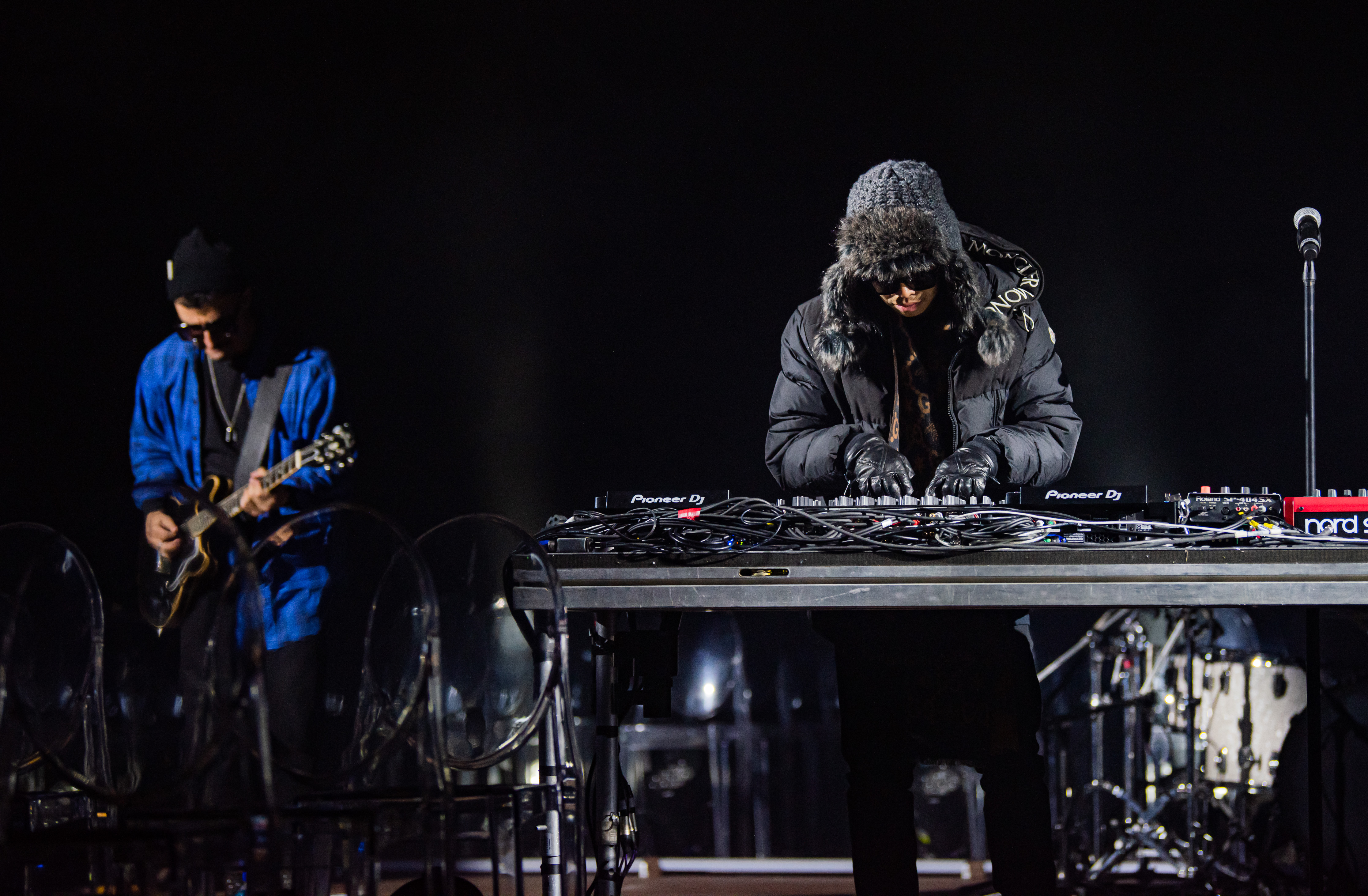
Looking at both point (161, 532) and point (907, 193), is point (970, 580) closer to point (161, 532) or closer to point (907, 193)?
point (161, 532)

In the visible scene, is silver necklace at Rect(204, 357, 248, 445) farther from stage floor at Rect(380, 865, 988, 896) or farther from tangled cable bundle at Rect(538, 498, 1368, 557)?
tangled cable bundle at Rect(538, 498, 1368, 557)

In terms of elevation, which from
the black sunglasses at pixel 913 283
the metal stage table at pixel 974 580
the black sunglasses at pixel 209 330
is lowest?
the metal stage table at pixel 974 580

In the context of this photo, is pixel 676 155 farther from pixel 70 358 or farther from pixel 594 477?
pixel 70 358

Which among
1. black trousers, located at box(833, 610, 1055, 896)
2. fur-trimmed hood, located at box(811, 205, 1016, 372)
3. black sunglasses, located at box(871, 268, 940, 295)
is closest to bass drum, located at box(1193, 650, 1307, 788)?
black trousers, located at box(833, 610, 1055, 896)

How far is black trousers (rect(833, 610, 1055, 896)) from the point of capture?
1970 millimetres

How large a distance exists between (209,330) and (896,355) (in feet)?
5.69

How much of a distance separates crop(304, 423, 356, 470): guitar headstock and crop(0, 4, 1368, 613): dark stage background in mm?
668

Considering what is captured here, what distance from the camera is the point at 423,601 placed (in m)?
1.42

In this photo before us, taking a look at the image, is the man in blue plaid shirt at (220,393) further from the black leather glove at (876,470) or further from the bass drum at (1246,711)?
the bass drum at (1246,711)

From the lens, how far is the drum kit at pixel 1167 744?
2703 millimetres

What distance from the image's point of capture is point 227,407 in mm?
2904

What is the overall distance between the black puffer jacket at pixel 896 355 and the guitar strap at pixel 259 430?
1.26 metres

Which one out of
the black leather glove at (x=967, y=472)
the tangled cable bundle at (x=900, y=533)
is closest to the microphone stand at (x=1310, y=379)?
the tangled cable bundle at (x=900, y=533)

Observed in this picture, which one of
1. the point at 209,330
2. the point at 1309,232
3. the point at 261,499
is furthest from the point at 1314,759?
the point at 209,330
